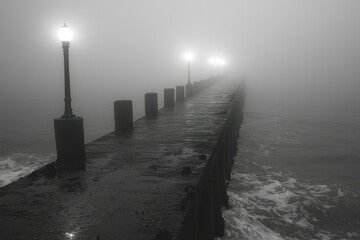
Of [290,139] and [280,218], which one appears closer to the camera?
[280,218]

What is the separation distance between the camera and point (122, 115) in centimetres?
1136

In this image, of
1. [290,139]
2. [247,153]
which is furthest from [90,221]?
[290,139]

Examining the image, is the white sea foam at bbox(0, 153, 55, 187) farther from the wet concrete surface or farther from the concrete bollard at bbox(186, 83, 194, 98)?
the wet concrete surface

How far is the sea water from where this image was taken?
12164 millimetres

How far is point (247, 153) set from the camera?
22.9 metres

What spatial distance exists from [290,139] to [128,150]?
70.0 feet

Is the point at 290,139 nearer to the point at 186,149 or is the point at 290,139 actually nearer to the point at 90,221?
the point at 186,149

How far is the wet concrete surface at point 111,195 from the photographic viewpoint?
4445 mm

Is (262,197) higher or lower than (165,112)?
lower

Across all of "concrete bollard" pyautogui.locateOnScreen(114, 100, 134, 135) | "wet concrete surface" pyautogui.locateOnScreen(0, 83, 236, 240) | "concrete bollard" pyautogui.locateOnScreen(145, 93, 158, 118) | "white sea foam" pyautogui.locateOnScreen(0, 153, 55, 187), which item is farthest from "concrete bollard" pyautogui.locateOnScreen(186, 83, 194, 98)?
"wet concrete surface" pyautogui.locateOnScreen(0, 83, 236, 240)

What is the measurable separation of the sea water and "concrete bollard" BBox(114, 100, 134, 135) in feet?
14.9

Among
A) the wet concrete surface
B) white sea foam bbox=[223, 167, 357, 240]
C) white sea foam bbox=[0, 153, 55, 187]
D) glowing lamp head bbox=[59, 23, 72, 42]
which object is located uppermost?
glowing lamp head bbox=[59, 23, 72, 42]

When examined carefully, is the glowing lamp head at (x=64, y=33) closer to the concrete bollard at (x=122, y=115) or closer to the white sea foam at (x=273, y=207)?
the concrete bollard at (x=122, y=115)

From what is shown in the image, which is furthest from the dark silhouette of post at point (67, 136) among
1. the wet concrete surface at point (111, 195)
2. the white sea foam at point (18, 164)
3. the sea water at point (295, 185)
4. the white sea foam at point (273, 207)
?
the white sea foam at point (18, 164)
